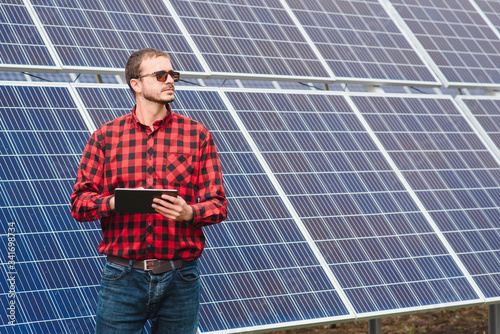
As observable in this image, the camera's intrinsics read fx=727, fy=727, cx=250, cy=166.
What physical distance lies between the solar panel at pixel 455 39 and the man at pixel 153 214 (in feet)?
21.0

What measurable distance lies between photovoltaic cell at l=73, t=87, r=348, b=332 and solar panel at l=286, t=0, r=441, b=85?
2427 mm

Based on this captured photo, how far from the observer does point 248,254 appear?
6.99m

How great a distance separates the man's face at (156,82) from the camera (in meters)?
4.65

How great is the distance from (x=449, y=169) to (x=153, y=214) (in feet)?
17.1

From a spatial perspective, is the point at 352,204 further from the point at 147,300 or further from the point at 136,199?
the point at 136,199

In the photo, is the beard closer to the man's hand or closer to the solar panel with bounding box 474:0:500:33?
the man's hand

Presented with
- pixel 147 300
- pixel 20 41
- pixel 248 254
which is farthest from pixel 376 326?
pixel 20 41

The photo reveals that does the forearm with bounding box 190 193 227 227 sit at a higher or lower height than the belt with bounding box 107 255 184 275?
higher

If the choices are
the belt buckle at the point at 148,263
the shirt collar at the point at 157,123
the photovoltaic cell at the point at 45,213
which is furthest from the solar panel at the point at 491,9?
the belt buckle at the point at 148,263

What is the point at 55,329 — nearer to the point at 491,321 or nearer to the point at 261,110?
the point at 261,110

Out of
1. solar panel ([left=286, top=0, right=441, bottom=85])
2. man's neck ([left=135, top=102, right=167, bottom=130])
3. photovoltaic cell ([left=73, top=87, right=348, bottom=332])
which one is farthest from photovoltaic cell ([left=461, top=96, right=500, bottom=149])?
man's neck ([left=135, top=102, right=167, bottom=130])

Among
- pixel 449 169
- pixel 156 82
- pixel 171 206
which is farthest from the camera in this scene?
pixel 449 169

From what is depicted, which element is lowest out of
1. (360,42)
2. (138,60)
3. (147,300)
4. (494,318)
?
(494,318)

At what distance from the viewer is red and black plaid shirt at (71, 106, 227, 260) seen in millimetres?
4578
